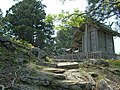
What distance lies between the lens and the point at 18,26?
111 ft

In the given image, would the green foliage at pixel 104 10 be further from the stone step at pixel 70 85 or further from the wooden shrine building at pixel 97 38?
the stone step at pixel 70 85

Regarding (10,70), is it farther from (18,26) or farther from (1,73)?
(18,26)

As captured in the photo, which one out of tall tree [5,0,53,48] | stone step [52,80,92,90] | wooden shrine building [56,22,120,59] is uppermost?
tall tree [5,0,53,48]

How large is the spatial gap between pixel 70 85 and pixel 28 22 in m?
29.0

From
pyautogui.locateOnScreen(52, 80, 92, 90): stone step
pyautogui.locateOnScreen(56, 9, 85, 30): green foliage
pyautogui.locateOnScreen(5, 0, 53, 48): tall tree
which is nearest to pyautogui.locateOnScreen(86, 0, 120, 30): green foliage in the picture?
pyautogui.locateOnScreen(56, 9, 85, 30): green foliage

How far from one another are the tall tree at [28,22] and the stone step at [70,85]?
27087mm

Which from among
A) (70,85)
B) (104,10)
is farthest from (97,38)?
(70,85)

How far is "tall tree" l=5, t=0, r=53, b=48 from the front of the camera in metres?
34.5

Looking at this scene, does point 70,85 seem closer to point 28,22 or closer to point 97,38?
point 97,38

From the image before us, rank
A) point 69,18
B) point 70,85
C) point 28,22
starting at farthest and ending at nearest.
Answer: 1. point 28,22
2. point 69,18
3. point 70,85

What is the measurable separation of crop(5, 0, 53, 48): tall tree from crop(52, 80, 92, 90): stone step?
27087 millimetres

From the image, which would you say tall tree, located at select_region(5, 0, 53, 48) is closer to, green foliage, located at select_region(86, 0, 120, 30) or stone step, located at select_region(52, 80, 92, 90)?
green foliage, located at select_region(86, 0, 120, 30)

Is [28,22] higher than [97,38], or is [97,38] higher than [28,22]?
[28,22]

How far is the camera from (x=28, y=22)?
35500 mm
